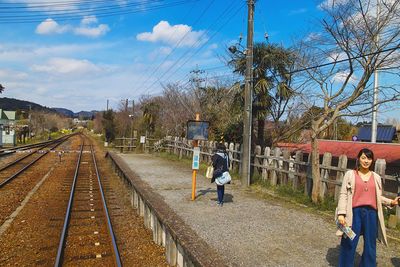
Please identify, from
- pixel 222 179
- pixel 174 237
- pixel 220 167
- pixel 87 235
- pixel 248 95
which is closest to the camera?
pixel 174 237

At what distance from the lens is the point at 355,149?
1507cm

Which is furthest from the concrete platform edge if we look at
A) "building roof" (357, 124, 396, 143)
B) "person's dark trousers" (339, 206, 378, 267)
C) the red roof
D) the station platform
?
"building roof" (357, 124, 396, 143)

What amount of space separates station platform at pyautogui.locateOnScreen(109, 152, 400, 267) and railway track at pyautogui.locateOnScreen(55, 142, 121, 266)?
3.61ft

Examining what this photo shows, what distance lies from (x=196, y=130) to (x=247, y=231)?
3.70m

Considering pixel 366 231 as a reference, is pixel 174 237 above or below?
below

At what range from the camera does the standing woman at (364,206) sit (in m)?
4.23

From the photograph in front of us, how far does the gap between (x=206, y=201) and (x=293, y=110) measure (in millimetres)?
7235

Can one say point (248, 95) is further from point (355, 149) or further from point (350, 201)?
point (350, 201)

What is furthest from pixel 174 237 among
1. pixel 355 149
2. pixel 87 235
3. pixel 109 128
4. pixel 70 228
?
pixel 109 128

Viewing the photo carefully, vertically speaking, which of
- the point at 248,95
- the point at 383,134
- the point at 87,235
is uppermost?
the point at 248,95

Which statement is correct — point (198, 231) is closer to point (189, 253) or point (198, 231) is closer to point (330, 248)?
point (189, 253)

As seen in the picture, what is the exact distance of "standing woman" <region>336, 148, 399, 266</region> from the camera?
4230mm

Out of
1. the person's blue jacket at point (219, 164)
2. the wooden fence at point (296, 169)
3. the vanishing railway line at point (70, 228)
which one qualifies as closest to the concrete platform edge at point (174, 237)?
the vanishing railway line at point (70, 228)

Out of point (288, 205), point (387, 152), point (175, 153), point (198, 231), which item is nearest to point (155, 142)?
point (175, 153)
